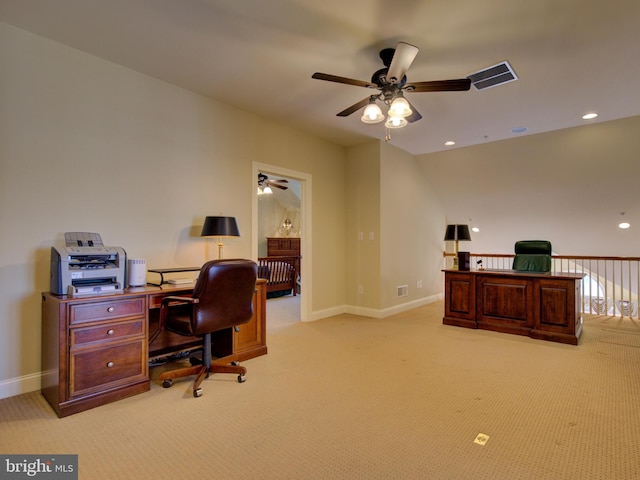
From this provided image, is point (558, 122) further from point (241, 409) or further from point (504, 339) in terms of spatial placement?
point (241, 409)

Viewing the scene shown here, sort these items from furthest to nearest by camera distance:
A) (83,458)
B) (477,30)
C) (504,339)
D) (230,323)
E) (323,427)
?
(504,339)
(230,323)
(477,30)
(323,427)
(83,458)

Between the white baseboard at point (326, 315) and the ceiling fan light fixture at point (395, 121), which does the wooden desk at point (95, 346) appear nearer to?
the white baseboard at point (326, 315)

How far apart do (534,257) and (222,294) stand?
4.19 m

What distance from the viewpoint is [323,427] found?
81.0 inches

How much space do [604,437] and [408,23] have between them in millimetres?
2931

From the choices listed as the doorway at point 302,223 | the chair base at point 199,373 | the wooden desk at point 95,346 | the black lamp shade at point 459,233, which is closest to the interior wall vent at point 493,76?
the black lamp shade at point 459,233

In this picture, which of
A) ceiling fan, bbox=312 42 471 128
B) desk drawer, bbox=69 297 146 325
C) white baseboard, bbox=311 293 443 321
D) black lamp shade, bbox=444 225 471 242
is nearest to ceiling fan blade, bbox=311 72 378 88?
ceiling fan, bbox=312 42 471 128

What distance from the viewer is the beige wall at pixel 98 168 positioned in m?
2.50

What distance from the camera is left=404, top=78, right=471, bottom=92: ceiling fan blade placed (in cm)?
242

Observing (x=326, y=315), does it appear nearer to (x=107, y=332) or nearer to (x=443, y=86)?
(x=107, y=332)

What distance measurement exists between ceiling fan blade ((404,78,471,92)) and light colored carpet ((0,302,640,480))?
2.30 metres

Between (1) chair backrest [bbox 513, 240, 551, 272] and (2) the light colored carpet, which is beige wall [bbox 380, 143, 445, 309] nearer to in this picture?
(1) chair backrest [bbox 513, 240, 551, 272]

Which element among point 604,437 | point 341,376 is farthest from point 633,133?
point 341,376

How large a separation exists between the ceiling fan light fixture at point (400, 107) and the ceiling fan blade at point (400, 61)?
0.51ft
